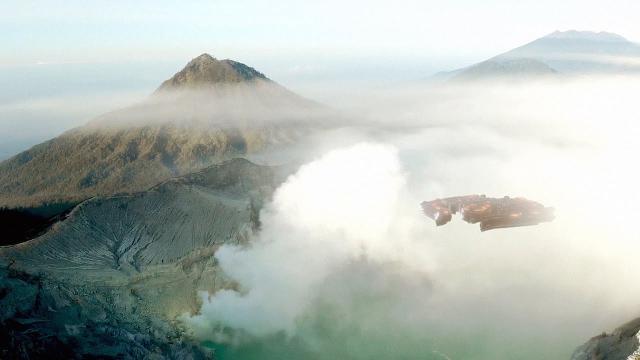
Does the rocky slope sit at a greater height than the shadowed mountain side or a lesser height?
lesser

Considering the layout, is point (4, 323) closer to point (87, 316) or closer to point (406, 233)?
point (87, 316)

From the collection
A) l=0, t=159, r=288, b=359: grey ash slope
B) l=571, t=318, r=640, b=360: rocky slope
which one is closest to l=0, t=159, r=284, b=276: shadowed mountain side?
l=0, t=159, r=288, b=359: grey ash slope

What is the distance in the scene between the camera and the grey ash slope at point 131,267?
5841 centimetres

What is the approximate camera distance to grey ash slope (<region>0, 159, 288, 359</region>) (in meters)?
58.4

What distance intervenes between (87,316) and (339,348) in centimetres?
3049

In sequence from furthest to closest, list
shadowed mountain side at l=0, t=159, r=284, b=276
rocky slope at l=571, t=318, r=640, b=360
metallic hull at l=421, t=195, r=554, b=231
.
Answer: shadowed mountain side at l=0, t=159, r=284, b=276
metallic hull at l=421, t=195, r=554, b=231
rocky slope at l=571, t=318, r=640, b=360

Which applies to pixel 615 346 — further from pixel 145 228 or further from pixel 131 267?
pixel 145 228

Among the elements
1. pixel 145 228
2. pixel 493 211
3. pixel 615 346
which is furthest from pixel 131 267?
pixel 615 346

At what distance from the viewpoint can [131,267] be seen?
81438 mm

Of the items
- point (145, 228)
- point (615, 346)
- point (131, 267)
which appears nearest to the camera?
point (615, 346)

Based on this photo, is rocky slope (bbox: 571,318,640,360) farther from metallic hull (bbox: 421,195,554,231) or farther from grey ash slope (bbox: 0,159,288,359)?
grey ash slope (bbox: 0,159,288,359)

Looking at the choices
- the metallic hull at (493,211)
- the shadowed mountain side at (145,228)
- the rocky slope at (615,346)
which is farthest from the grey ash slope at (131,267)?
the rocky slope at (615,346)

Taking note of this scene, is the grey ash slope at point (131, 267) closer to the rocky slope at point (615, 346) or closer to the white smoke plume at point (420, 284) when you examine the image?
the white smoke plume at point (420, 284)

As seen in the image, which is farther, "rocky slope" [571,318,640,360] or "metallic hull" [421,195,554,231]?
"metallic hull" [421,195,554,231]
